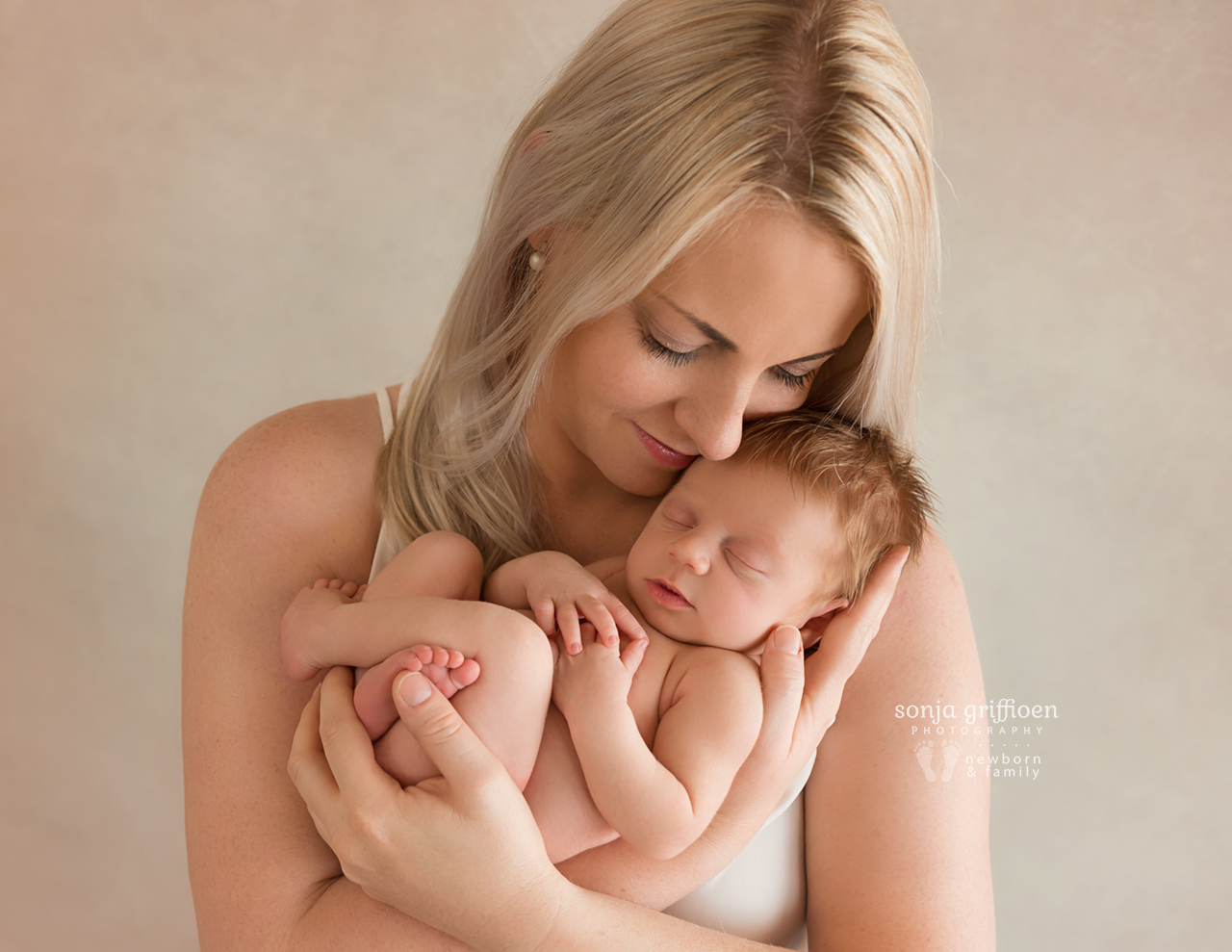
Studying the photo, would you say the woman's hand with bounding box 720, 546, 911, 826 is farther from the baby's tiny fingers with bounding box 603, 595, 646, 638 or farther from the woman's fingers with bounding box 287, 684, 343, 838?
the woman's fingers with bounding box 287, 684, 343, 838

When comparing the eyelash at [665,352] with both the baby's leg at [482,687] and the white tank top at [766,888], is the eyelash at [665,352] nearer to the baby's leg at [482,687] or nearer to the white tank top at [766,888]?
the baby's leg at [482,687]

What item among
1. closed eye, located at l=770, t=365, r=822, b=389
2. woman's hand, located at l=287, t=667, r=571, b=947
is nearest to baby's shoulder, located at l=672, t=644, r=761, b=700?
woman's hand, located at l=287, t=667, r=571, b=947

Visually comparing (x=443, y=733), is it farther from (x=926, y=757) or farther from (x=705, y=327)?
(x=926, y=757)

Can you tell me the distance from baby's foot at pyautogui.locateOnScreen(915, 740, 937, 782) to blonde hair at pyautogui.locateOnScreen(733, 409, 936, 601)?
25 cm

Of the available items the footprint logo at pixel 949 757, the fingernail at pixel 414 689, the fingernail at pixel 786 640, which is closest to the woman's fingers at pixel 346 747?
the fingernail at pixel 414 689

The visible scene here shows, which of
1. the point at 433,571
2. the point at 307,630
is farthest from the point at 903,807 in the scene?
the point at 307,630

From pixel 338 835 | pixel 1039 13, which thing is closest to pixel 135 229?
pixel 338 835

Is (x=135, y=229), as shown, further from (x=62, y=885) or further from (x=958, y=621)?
(x=958, y=621)

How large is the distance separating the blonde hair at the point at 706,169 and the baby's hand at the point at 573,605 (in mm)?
288

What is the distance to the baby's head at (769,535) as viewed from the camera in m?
1.42

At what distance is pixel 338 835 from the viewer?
1.20 m

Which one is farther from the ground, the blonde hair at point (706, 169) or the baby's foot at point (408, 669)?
the blonde hair at point (706, 169)

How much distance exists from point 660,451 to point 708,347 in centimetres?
24

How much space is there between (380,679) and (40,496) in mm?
1503
